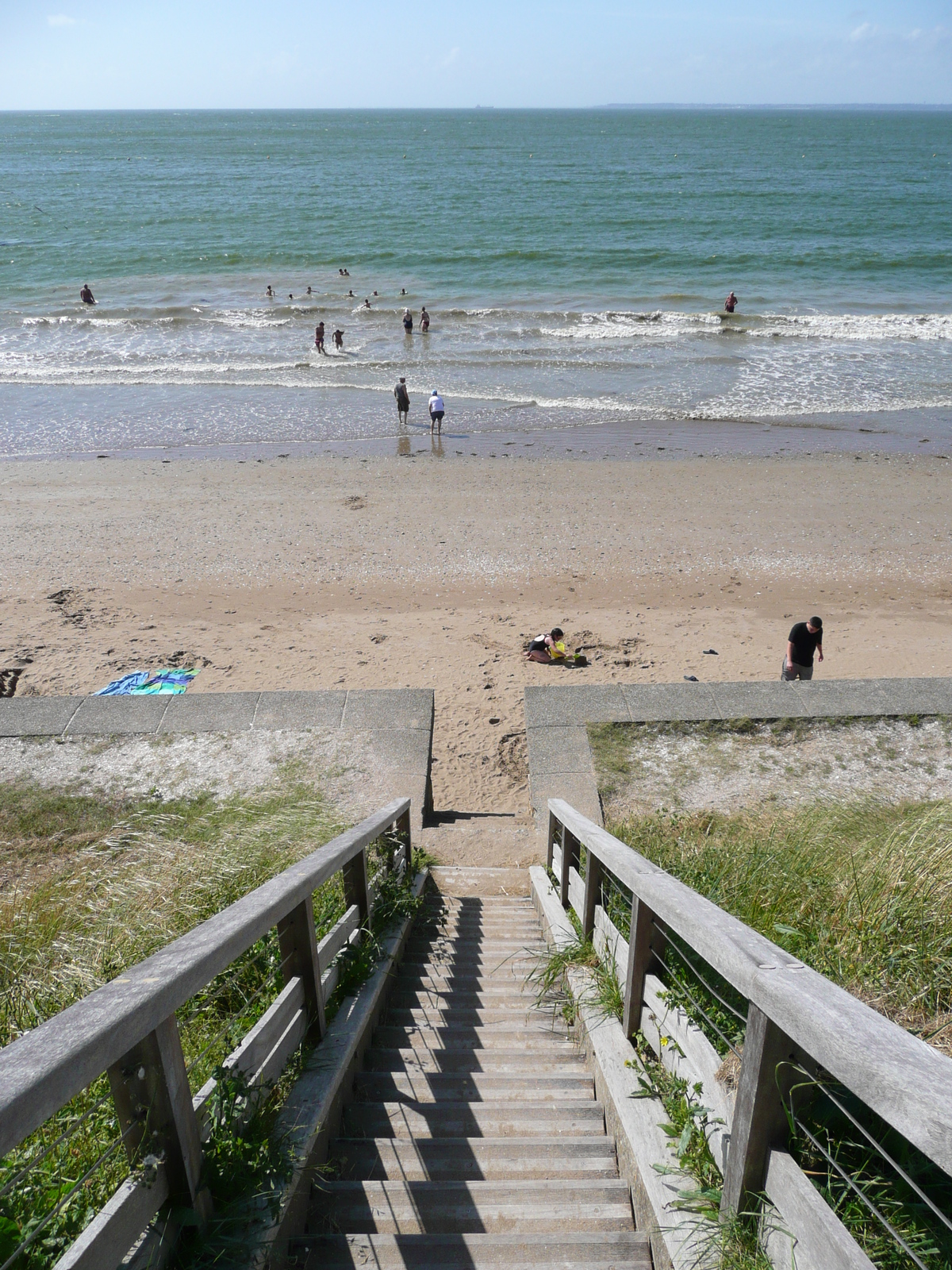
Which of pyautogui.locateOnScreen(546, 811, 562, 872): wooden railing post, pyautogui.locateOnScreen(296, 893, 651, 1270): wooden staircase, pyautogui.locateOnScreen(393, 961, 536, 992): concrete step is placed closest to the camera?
pyautogui.locateOnScreen(296, 893, 651, 1270): wooden staircase

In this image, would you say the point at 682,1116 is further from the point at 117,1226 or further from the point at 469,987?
the point at 469,987

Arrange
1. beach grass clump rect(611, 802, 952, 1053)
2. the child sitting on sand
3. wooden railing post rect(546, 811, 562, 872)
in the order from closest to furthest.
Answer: beach grass clump rect(611, 802, 952, 1053), wooden railing post rect(546, 811, 562, 872), the child sitting on sand

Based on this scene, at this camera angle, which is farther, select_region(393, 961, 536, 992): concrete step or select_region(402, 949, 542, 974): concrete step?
select_region(402, 949, 542, 974): concrete step

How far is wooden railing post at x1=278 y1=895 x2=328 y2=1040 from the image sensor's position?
2.97 m

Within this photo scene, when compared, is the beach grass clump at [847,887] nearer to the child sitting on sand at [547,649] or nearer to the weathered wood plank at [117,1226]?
the weathered wood plank at [117,1226]

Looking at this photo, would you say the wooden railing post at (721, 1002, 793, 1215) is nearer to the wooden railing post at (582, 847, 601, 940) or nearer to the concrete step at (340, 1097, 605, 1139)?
the concrete step at (340, 1097, 605, 1139)

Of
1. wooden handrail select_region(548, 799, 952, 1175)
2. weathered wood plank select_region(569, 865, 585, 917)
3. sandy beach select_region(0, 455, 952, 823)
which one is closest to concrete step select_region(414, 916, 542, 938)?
weathered wood plank select_region(569, 865, 585, 917)

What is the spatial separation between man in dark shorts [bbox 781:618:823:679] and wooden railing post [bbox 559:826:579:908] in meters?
5.47

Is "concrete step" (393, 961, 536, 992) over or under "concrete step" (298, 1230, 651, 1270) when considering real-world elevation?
under

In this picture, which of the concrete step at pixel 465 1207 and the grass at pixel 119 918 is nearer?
the grass at pixel 119 918

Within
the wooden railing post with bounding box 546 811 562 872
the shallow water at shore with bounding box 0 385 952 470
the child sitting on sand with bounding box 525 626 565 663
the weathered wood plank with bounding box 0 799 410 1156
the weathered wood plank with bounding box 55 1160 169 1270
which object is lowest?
the child sitting on sand with bounding box 525 626 565 663

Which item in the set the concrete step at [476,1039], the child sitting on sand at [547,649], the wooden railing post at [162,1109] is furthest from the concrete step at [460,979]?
the child sitting on sand at [547,649]

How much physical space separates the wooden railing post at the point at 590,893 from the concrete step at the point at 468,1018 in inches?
15.8

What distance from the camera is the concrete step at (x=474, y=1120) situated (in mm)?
3076
